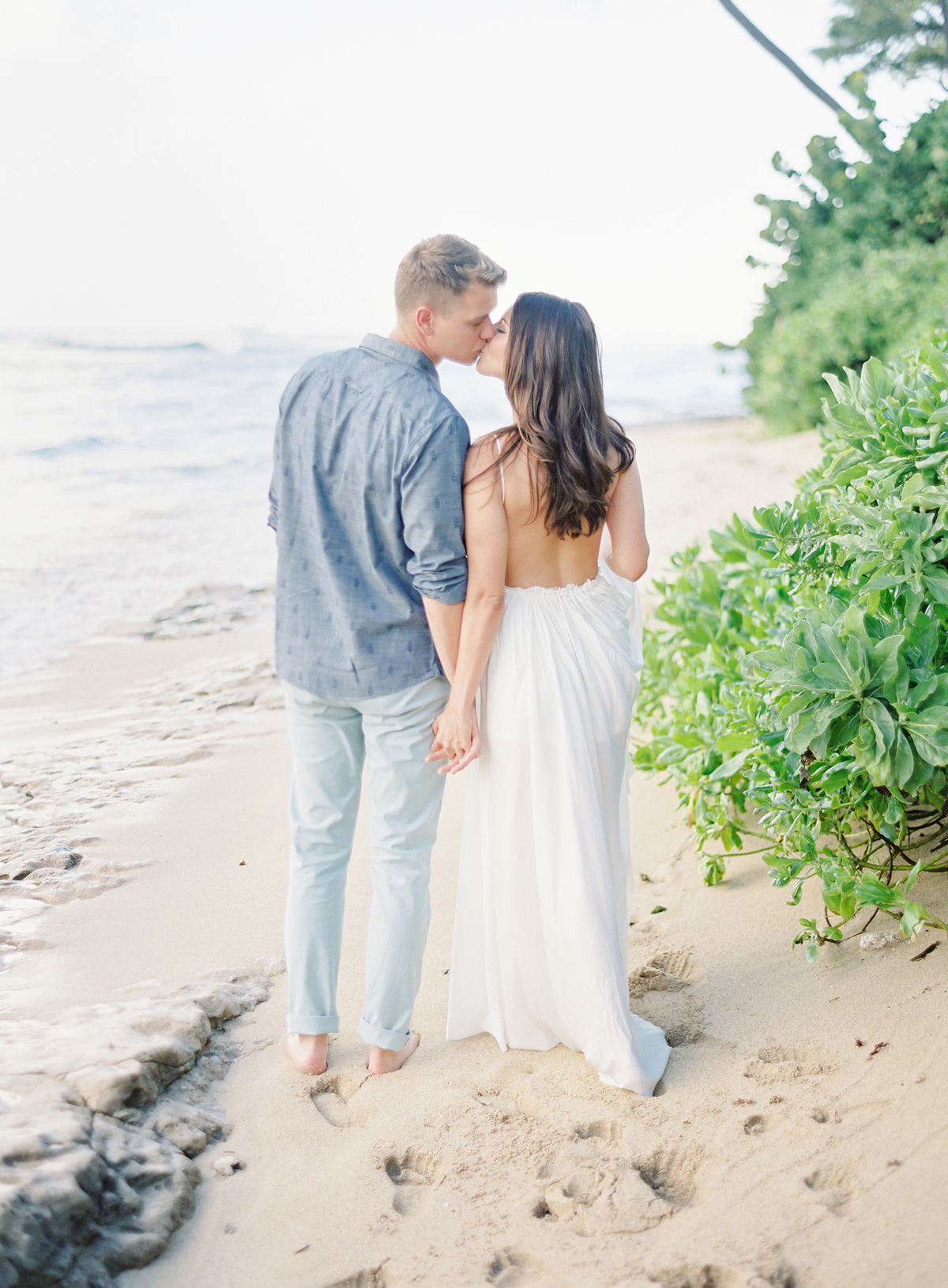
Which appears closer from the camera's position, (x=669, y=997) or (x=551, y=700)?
(x=551, y=700)

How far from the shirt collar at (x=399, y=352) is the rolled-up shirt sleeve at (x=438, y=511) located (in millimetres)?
182

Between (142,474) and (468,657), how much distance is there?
553 inches

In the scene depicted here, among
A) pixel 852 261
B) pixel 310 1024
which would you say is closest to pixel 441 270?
pixel 310 1024

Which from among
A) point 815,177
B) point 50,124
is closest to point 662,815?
point 815,177

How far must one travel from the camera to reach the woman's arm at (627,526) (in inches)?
97.6

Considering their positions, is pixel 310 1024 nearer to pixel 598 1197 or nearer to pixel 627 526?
pixel 598 1197

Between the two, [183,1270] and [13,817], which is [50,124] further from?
[183,1270]

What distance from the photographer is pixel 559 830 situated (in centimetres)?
246

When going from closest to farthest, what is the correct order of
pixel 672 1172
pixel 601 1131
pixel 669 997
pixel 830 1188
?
pixel 830 1188
pixel 672 1172
pixel 601 1131
pixel 669 997

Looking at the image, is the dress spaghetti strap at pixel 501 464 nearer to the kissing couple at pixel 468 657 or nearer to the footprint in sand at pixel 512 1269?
the kissing couple at pixel 468 657

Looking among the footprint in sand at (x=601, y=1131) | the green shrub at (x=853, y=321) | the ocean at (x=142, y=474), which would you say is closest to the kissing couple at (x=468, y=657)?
the footprint in sand at (x=601, y=1131)

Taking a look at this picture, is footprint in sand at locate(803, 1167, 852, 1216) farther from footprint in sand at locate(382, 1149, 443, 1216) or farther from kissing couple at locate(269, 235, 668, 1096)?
footprint in sand at locate(382, 1149, 443, 1216)

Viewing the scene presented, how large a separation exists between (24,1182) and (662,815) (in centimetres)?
269

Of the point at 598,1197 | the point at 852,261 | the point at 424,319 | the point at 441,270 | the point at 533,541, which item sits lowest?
the point at 598,1197
